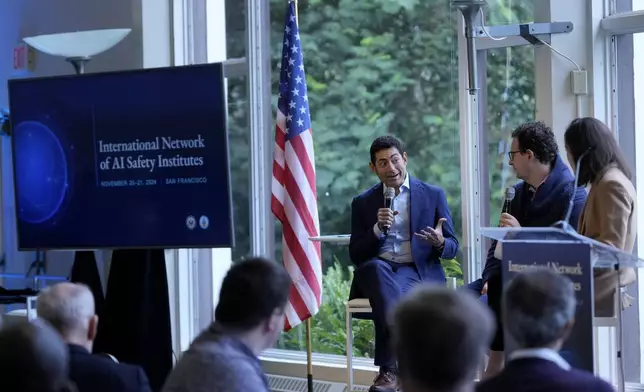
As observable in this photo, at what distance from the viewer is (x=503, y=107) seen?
619 centimetres

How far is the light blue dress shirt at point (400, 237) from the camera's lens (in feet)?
19.6

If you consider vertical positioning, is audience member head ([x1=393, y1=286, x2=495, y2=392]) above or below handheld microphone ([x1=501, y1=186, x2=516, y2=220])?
below

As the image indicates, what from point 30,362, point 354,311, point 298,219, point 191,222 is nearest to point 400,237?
point 354,311

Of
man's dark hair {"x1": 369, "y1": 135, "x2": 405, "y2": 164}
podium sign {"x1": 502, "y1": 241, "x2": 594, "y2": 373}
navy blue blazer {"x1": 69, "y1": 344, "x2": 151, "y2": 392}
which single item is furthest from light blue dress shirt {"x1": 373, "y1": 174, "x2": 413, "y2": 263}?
navy blue blazer {"x1": 69, "y1": 344, "x2": 151, "y2": 392}

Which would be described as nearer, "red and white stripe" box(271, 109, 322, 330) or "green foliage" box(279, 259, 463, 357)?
"red and white stripe" box(271, 109, 322, 330)

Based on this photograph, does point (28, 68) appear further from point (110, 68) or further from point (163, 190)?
point (163, 190)

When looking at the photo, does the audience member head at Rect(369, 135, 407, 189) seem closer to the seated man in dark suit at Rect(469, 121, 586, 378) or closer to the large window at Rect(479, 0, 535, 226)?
the large window at Rect(479, 0, 535, 226)

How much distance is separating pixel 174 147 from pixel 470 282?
2.00 m

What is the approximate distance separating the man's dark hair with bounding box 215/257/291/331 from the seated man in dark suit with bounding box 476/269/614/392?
2.22 ft

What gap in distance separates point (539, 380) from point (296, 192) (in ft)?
13.0

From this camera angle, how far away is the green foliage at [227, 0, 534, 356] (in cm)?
626

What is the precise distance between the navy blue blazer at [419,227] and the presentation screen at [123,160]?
82 cm

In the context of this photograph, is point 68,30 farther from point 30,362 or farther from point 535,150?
point 30,362

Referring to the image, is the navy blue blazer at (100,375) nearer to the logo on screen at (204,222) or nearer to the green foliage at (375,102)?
the logo on screen at (204,222)
